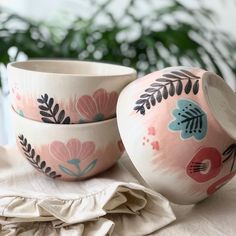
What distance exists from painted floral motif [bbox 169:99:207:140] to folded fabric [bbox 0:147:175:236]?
0.18 feet

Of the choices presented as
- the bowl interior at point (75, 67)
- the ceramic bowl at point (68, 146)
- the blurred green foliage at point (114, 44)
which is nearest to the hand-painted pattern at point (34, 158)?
the ceramic bowl at point (68, 146)

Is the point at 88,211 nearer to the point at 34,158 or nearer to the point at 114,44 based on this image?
the point at 34,158

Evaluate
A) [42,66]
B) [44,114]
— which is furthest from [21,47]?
[44,114]

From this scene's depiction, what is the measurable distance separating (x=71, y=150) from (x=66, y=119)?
0.03 metres

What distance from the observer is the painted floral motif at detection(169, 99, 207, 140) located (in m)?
0.29

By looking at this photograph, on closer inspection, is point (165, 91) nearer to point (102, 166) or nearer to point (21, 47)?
point (102, 166)

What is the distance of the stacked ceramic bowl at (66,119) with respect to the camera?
33cm

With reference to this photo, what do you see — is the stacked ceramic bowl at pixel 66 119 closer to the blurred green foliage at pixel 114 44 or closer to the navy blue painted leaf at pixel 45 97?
the navy blue painted leaf at pixel 45 97

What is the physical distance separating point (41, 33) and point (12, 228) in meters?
0.62

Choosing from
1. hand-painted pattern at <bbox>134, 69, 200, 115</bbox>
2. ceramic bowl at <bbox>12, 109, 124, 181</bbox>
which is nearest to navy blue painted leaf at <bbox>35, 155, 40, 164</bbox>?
ceramic bowl at <bbox>12, 109, 124, 181</bbox>

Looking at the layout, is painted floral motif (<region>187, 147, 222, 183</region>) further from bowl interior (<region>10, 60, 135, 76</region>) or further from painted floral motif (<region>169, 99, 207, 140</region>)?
bowl interior (<region>10, 60, 135, 76</region>)

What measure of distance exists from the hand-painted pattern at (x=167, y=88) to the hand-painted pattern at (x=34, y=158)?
4.4 inches

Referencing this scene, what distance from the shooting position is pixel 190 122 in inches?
11.3

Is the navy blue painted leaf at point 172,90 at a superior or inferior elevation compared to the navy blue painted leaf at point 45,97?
superior
